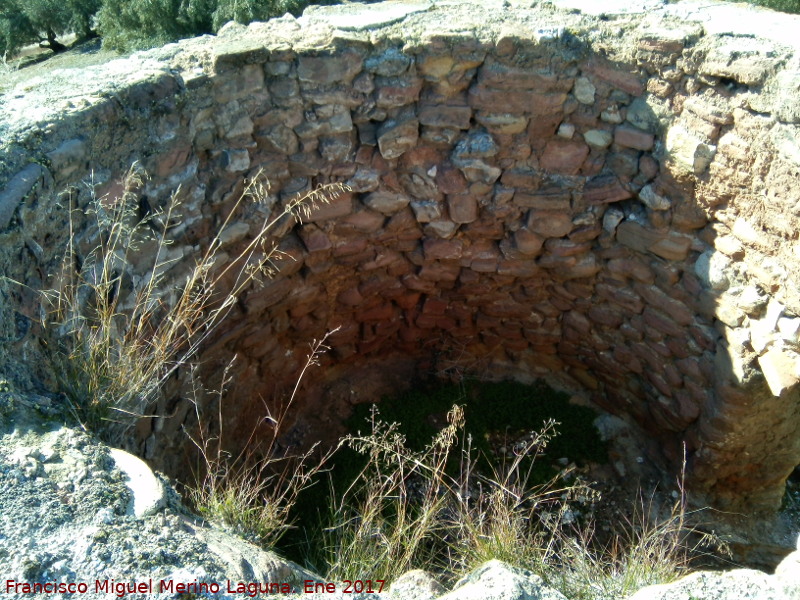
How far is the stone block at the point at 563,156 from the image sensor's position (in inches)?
140

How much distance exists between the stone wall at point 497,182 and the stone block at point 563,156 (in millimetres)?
11

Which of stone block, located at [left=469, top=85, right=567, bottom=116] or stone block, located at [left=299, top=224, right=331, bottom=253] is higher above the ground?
stone block, located at [left=469, top=85, right=567, bottom=116]

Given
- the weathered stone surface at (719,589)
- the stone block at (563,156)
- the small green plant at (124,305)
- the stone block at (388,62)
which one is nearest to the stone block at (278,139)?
the small green plant at (124,305)

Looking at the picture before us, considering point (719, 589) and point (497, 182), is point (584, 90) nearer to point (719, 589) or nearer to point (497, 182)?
point (497, 182)

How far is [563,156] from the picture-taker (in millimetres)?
3586

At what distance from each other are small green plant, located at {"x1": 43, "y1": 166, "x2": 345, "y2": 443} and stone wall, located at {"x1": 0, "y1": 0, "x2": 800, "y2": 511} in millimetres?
75

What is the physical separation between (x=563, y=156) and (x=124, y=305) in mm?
2109

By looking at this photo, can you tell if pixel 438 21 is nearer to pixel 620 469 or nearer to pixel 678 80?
pixel 678 80

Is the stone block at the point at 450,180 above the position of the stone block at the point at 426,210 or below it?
above

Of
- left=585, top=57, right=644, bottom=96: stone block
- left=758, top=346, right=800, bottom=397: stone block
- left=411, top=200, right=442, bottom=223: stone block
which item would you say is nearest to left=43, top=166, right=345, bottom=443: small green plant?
left=411, top=200, right=442, bottom=223: stone block

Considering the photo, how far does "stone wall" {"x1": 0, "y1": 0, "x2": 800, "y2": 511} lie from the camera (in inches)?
113

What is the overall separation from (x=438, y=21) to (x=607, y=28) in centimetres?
75

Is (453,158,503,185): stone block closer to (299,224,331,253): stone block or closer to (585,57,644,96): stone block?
(585,57,644,96): stone block

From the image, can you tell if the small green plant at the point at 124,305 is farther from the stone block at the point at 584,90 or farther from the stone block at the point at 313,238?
the stone block at the point at 584,90
